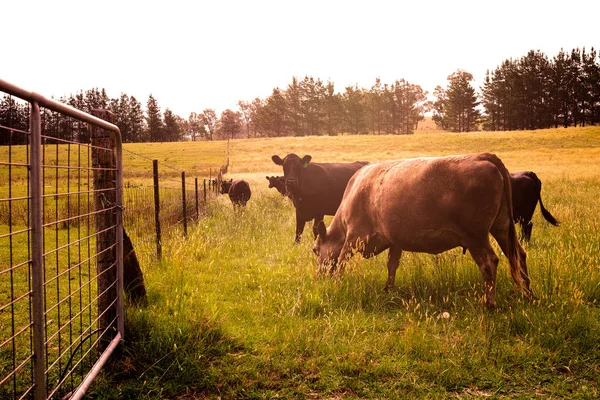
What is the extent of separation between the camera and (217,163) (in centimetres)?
4962

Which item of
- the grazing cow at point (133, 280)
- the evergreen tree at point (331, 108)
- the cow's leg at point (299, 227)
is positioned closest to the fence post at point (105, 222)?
the grazing cow at point (133, 280)

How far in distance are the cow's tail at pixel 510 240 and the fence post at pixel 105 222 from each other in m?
4.11

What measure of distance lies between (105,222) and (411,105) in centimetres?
10498

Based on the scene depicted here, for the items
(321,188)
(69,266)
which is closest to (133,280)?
(69,266)

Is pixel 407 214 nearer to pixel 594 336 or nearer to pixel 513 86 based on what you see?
pixel 594 336

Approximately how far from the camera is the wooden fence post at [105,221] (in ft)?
11.8

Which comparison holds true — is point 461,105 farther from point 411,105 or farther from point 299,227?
point 299,227

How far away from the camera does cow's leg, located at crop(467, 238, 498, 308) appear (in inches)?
188

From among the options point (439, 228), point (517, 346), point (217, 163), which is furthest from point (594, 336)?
point (217, 163)

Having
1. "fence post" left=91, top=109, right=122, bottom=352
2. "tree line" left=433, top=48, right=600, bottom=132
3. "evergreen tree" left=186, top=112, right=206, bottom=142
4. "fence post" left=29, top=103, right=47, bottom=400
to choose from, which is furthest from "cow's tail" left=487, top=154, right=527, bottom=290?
"evergreen tree" left=186, top=112, right=206, bottom=142

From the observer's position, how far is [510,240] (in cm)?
514

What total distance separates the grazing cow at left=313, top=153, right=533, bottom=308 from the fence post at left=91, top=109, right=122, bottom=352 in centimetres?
310

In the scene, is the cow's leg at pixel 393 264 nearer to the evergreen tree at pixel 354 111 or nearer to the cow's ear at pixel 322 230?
the cow's ear at pixel 322 230

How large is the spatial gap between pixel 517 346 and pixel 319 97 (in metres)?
92.8
